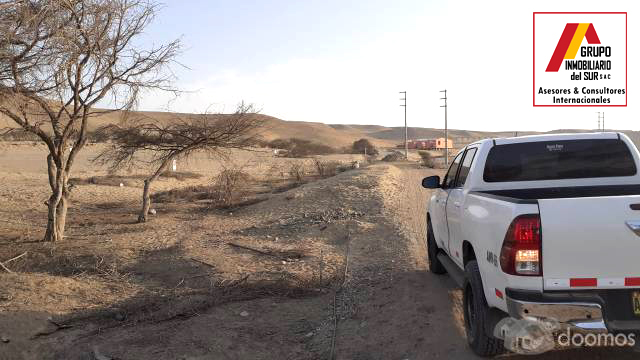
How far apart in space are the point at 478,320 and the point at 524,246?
3.50 ft

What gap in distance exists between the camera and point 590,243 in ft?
13.1

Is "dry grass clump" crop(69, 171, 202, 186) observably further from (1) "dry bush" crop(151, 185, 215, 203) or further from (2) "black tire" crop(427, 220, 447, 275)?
(2) "black tire" crop(427, 220, 447, 275)

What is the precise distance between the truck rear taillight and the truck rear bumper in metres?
0.18

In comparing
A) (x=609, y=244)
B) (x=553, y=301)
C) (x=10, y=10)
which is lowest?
(x=553, y=301)

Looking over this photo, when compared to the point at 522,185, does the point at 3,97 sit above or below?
above

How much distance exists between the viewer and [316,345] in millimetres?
6086

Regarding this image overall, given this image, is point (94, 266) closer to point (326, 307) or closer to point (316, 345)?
point (326, 307)

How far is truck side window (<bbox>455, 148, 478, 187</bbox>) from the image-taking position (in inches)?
253

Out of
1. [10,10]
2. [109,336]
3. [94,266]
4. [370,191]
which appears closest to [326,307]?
[109,336]

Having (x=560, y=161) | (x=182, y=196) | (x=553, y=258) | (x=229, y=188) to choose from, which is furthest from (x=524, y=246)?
(x=182, y=196)

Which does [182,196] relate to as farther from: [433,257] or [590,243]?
[590,243]

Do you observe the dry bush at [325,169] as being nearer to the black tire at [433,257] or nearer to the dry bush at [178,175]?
the dry bush at [178,175]

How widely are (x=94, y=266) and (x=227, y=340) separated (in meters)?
4.41

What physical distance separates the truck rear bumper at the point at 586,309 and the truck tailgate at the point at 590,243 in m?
0.06
